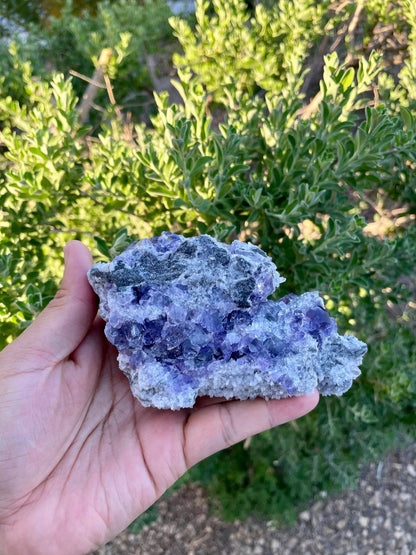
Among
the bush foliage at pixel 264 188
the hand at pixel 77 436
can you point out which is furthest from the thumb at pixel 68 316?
the bush foliage at pixel 264 188

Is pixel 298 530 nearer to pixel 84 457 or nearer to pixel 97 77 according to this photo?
pixel 84 457

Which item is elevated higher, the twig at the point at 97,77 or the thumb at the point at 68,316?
the twig at the point at 97,77

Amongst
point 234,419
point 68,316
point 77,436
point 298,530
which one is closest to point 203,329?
point 234,419

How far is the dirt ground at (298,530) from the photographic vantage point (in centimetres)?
391

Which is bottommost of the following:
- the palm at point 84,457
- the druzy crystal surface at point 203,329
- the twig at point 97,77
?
the palm at point 84,457

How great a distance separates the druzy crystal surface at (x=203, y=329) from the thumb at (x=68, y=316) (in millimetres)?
106

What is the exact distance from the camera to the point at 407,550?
3908mm

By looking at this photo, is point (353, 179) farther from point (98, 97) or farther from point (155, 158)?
point (98, 97)

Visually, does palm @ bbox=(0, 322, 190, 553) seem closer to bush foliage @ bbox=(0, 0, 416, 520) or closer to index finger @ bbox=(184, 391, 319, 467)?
index finger @ bbox=(184, 391, 319, 467)

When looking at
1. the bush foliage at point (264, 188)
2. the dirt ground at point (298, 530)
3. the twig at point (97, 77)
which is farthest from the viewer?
the dirt ground at point (298, 530)

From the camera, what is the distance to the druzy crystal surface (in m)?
1.74

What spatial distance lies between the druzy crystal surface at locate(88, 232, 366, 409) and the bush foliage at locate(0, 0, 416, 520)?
33 centimetres

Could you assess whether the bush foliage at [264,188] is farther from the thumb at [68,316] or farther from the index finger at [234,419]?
the index finger at [234,419]

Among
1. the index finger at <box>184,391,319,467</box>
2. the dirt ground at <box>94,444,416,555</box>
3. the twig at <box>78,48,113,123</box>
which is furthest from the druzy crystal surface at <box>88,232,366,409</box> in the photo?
the dirt ground at <box>94,444,416,555</box>
